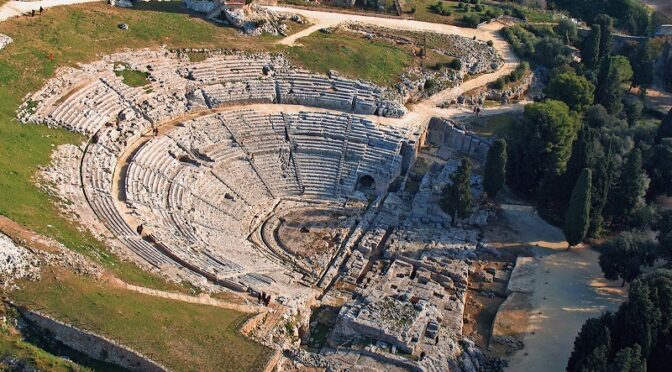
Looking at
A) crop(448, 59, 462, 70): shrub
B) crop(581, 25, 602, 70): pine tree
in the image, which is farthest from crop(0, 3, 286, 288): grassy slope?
crop(581, 25, 602, 70): pine tree


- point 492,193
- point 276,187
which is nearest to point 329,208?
point 276,187

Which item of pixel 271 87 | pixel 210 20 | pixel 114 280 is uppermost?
pixel 210 20

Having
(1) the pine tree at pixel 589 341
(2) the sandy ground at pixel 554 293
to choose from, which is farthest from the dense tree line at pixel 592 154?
(1) the pine tree at pixel 589 341

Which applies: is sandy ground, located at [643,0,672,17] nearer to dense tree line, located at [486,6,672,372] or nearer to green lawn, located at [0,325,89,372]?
dense tree line, located at [486,6,672,372]

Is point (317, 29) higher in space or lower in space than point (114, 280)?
higher

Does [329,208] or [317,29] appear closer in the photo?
[329,208]

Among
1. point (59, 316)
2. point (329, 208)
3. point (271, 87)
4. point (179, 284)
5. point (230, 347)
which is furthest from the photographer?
point (271, 87)

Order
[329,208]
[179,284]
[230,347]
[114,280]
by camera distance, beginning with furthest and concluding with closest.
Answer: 1. [329,208]
2. [179,284]
3. [114,280]
4. [230,347]

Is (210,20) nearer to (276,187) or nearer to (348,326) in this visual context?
(276,187)
